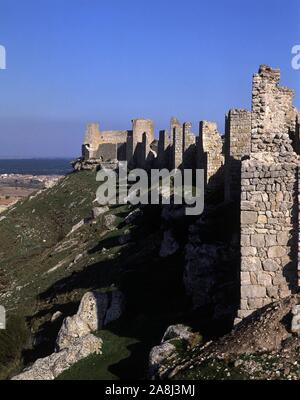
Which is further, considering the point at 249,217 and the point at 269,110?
the point at 269,110

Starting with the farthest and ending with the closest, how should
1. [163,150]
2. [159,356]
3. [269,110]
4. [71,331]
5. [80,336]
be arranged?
[163,150] < [71,331] < [80,336] < [269,110] < [159,356]

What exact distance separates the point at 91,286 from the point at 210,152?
32.6 feet

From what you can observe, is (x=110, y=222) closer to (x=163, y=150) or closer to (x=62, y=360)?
(x=163, y=150)

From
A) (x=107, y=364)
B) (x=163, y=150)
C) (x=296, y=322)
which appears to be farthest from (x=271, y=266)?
(x=163, y=150)

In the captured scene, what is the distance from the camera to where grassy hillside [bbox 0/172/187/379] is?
16094mm

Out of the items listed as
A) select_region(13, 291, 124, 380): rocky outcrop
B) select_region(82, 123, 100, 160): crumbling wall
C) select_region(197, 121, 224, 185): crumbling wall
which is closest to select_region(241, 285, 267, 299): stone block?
select_region(13, 291, 124, 380): rocky outcrop

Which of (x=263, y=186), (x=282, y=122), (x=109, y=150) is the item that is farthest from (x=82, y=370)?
(x=109, y=150)

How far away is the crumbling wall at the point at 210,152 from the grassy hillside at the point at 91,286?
3.18 metres

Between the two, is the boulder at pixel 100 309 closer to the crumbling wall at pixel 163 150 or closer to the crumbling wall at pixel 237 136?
the crumbling wall at pixel 237 136

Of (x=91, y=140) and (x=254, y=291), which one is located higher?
(x=91, y=140)

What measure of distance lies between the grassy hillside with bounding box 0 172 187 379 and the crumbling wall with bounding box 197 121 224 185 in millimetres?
3183

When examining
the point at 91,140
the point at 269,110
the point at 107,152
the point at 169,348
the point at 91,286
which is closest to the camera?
the point at 169,348

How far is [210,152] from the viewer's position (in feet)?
99.0
